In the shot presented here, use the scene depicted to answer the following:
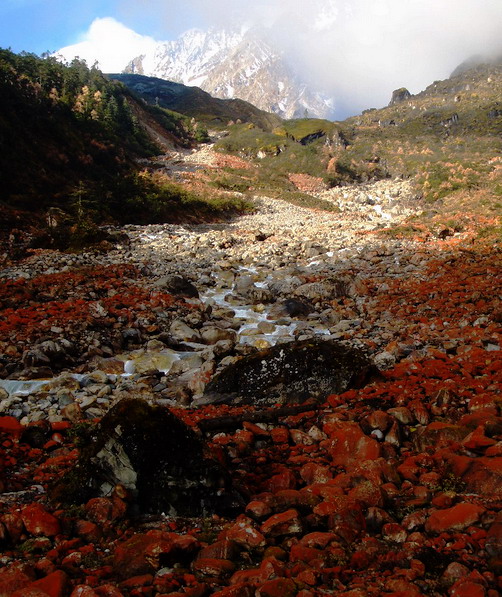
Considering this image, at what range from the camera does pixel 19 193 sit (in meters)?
20.1

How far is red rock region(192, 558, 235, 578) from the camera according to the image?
2.44 meters

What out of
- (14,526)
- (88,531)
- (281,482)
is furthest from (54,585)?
(281,482)

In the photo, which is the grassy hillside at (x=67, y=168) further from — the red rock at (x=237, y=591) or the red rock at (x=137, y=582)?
the red rock at (x=237, y=591)

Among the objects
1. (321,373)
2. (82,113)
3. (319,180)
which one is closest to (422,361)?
(321,373)

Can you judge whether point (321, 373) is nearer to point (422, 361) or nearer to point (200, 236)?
point (422, 361)

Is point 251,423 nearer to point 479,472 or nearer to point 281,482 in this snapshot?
point 281,482

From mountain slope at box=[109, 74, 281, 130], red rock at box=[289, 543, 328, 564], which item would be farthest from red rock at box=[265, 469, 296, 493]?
mountain slope at box=[109, 74, 281, 130]

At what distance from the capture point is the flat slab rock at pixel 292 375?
5660mm

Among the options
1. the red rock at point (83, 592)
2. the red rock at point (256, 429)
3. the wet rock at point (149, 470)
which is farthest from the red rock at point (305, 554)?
the red rock at point (256, 429)

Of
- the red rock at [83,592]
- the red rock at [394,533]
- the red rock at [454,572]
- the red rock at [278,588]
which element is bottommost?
the red rock at [394,533]

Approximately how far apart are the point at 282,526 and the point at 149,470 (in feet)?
3.61

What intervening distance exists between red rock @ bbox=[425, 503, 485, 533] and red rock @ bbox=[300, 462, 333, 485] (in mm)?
1064

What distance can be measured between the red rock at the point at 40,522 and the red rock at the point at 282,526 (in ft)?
4.57

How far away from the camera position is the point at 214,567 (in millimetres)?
2445
